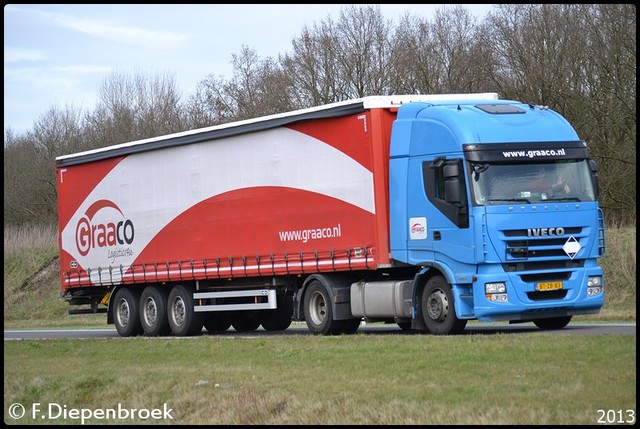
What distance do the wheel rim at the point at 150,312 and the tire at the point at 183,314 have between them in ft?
1.65

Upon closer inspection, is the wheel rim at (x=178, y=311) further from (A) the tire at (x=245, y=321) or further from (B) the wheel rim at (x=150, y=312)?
(A) the tire at (x=245, y=321)

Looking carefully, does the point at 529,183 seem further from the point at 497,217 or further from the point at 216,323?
the point at 216,323

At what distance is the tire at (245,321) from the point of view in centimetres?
2685

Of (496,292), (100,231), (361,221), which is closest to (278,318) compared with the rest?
(100,231)

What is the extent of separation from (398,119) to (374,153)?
727 mm

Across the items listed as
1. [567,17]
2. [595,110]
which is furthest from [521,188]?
[567,17]

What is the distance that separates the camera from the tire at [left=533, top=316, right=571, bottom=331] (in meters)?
20.5

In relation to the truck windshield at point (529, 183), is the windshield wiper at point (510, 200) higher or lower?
lower

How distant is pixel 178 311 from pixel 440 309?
8109mm

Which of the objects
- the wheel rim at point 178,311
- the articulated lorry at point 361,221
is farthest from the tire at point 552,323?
the wheel rim at point 178,311

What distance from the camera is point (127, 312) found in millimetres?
27312

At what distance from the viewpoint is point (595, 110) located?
1467 inches

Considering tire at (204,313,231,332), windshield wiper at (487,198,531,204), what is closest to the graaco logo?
tire at (204,313,231,332)

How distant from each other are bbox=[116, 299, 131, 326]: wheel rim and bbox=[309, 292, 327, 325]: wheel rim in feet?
21.1
